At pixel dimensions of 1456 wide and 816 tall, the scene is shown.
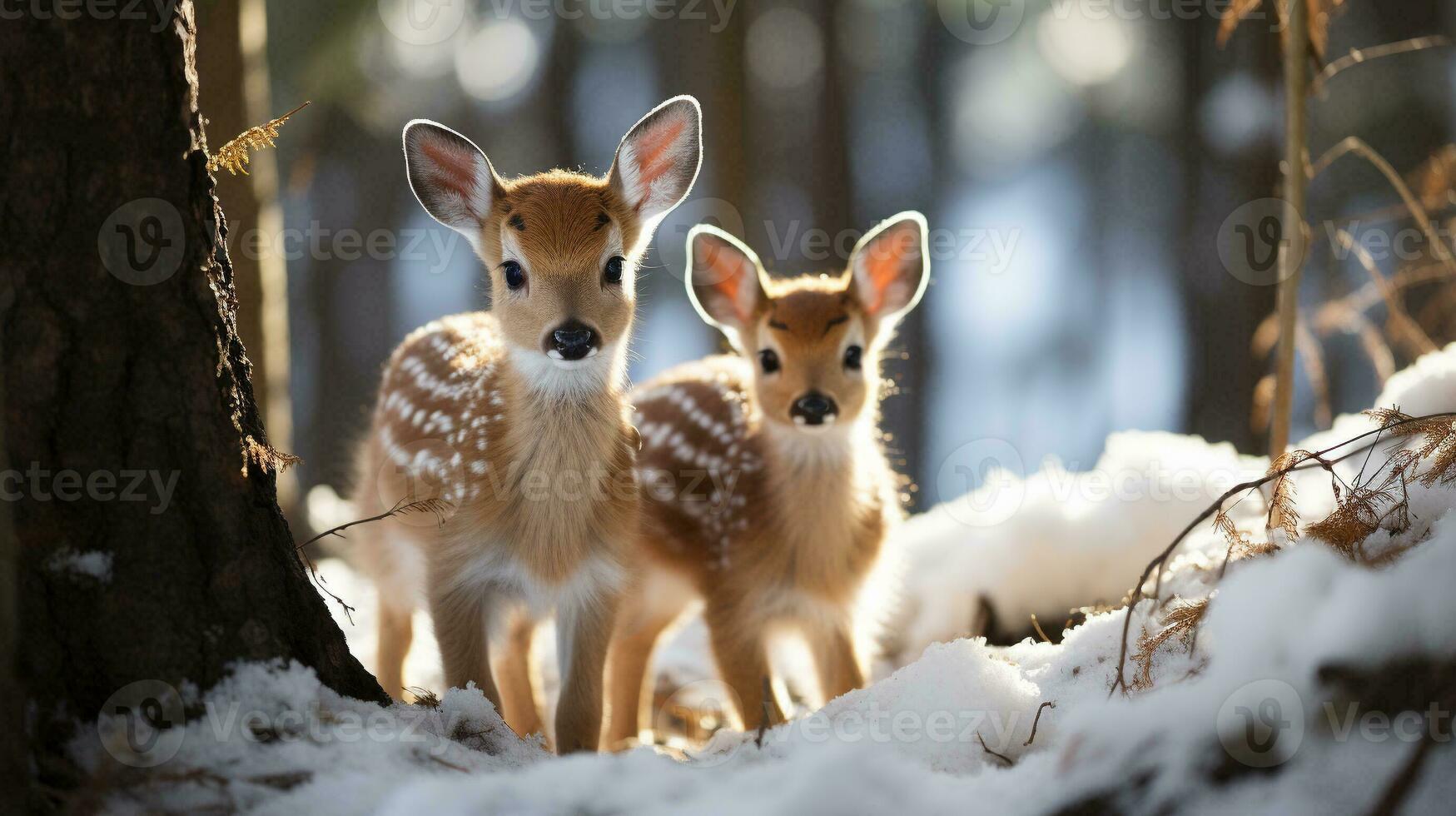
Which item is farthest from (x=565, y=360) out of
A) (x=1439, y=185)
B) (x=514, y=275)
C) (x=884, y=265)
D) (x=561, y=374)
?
(x=1439, y=185)

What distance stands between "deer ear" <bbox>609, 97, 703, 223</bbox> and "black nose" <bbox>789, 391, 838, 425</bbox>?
0.67 meters

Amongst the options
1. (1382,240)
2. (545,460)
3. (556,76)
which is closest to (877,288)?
(545,460)

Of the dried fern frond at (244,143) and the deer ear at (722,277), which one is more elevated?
the dried fern frond at (244,143)

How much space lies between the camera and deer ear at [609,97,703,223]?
9.66ft

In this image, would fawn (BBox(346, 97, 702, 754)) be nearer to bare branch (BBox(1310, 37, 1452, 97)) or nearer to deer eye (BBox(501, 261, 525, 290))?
deer eye (BBox(501, 261, 525, 290))

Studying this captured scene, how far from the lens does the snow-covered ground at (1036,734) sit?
1.23m

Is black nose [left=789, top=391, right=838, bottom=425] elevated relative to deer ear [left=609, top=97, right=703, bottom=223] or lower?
lower

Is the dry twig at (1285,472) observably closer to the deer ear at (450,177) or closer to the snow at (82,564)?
the snow at (82,564)

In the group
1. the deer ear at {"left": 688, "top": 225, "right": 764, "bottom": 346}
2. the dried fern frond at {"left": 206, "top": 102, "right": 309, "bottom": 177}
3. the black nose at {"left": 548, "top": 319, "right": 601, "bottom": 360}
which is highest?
the dried fern frond at {"left": 206, "top": 102, "right": 309, "bottom": 177}

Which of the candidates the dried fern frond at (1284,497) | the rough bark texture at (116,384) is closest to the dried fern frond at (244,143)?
the rough bark texture at (116,384)

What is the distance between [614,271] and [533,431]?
47 cm

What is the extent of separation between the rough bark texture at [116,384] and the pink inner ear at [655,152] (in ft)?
4.58

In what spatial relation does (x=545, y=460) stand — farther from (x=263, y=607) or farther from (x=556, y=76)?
(x=556, y=76)

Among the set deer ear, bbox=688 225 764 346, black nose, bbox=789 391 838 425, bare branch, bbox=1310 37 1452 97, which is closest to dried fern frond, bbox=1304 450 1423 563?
bare branch, bbox=1310 37 1452 97
